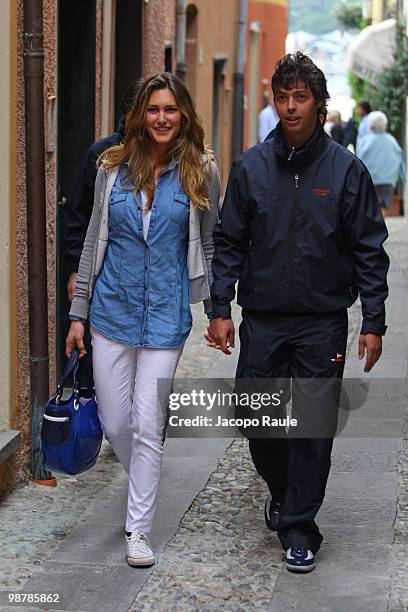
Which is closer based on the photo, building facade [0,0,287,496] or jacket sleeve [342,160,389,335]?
jacket sleeve [342,160,389,335]

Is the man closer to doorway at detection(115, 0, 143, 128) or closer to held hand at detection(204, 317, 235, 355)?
held hand at detection(204, 317, 235, 355)

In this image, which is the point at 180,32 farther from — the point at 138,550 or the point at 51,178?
the point at 138,550

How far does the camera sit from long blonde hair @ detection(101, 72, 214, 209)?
5188mm

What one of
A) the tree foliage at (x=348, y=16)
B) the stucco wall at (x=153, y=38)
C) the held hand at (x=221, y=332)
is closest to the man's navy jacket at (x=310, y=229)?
the held hand at (x=221, y=332)

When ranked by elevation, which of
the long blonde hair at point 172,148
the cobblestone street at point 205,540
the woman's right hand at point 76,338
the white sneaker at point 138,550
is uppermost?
the long blonde hair at point 172,148

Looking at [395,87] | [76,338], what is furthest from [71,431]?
[395,87]

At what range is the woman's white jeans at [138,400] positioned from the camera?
5191 mm

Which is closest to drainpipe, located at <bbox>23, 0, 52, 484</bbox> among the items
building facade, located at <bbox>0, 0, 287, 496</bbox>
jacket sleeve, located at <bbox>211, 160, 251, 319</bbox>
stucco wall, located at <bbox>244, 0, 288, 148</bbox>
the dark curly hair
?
building facade, located at <bbox>0, 0, 287, 496</bbox>

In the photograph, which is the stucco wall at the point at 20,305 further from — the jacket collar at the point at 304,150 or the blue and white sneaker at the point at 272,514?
the jacket collar at the point at 304,150

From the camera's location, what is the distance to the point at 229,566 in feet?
17.0

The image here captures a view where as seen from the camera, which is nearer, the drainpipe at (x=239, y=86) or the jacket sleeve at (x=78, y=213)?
the jacket sleeve at (x=78, y=213)

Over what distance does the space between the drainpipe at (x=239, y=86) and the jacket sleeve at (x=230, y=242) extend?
18.4m

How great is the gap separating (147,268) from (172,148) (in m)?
0.46

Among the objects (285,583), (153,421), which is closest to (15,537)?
(153,421)
